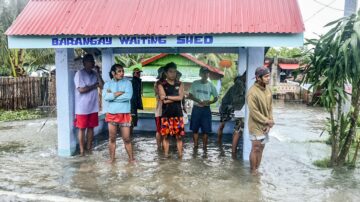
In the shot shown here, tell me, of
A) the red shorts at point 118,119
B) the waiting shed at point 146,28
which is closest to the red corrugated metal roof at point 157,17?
the waiting shed at point 146,28

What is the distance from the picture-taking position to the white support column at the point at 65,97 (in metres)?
7.39

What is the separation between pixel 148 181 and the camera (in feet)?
19.7

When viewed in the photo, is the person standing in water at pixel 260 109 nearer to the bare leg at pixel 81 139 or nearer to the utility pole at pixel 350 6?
the utility pole at pixel 350 6

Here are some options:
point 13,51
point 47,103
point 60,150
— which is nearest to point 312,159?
point 60,150

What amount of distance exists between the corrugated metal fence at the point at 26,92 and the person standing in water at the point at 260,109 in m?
12.5

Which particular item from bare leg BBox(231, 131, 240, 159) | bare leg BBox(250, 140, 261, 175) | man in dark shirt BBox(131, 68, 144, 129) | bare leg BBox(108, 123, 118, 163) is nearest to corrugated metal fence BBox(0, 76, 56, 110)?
man in dark shirt BBox(131, 68, 144, 129)

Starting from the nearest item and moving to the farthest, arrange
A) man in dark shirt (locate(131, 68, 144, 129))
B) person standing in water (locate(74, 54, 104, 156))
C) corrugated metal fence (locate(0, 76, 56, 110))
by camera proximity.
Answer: person standing in water (locate(74, 54, 104, 156)) → man in dark shirt (locate(131, 68, 144, 129)) → corrugated metal fence (locate(0, 76, 56, 110))

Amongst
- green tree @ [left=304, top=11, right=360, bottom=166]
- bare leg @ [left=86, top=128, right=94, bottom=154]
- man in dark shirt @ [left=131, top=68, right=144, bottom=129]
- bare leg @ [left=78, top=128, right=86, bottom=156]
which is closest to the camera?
green tree @ [left=304, top=11, right=360, bottom=166]

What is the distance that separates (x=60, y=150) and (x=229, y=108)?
3.56m

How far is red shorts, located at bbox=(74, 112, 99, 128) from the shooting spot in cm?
751

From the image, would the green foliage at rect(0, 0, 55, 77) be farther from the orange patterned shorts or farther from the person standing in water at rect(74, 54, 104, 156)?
the orange patterned shorts

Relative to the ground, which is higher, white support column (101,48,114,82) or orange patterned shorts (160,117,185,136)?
white support column (101,48,114,82)

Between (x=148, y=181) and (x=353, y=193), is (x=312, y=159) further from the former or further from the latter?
(x=148, y=181)

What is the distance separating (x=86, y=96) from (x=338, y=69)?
454 cm
